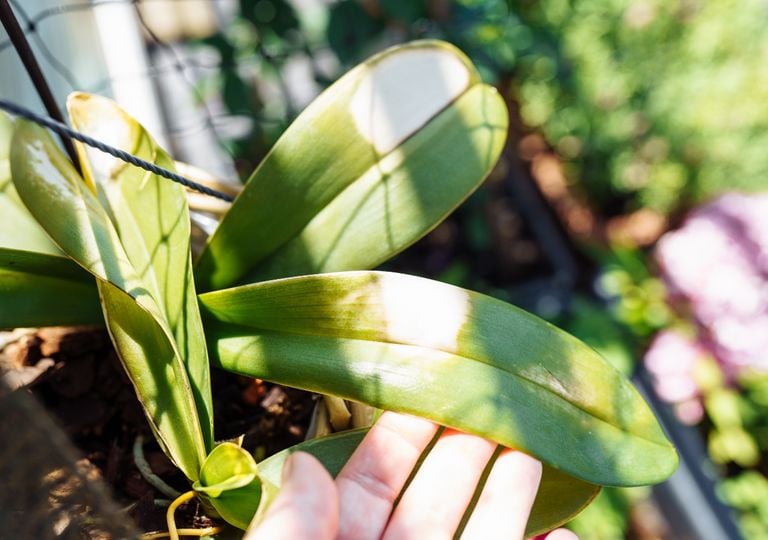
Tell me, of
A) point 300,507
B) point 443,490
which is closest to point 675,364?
point 443,490

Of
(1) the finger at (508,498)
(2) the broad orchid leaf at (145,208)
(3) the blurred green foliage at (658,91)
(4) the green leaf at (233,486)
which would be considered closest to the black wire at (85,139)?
(2) the broad orchid leaf at (145,208)

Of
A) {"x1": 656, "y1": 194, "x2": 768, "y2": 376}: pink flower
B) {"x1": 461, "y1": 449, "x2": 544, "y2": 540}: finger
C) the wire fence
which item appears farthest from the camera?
{"x1": 656, "y1": 194, "x2": 768, "y2": 376}: pink flower

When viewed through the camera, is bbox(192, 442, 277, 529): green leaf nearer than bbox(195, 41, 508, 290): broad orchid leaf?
Yes

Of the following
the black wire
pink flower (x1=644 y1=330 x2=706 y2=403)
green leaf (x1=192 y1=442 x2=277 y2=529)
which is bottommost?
pink flower (x1=644 y1=330 x2=706 y2=403)

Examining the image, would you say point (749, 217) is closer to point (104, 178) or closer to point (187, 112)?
point (104, 178)

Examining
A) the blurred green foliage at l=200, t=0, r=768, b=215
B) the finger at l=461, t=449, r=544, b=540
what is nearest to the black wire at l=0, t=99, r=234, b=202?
the finger at l=461, t=449, r=544, b=540

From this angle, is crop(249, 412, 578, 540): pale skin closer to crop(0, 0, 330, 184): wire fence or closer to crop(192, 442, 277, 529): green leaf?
crop(192, 442, 277, 529): green leaf
